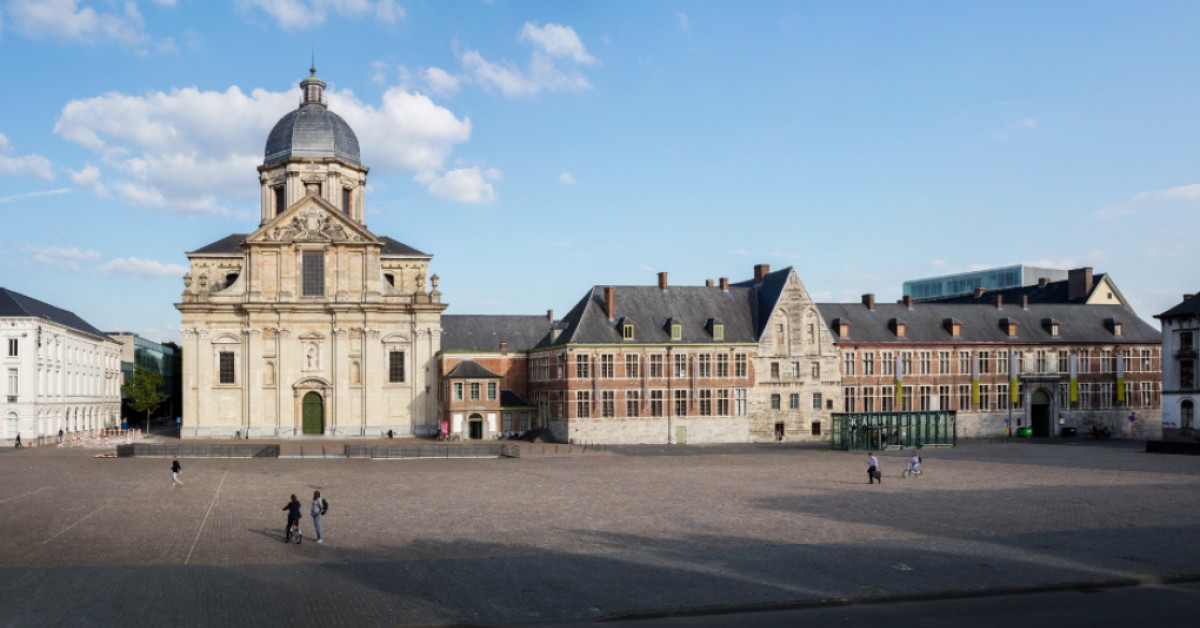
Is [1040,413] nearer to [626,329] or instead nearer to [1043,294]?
[1043,294]

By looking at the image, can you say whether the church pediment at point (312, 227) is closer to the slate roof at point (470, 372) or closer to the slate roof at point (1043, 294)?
the slate roof at point (470, 372)

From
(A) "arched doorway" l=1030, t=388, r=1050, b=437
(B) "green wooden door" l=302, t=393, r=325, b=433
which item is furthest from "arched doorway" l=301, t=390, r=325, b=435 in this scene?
(A) "arched doorway" l=1030, t=388, r=1050, b=437

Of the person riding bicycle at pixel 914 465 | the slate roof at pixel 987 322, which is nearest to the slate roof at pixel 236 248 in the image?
the slate roof at pixel 987 322

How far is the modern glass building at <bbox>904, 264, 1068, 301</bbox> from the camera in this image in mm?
129000

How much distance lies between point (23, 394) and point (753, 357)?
53.2 meters

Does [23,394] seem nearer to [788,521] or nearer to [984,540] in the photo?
[788,521]

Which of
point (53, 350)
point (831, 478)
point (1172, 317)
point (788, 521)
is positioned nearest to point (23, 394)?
point (53, 350)

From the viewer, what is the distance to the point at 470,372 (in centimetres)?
7725

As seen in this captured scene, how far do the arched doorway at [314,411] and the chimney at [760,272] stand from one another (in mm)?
35044

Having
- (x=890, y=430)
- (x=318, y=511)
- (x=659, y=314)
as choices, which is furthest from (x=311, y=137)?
(x=318, y=511)

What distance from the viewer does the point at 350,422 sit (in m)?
78.1

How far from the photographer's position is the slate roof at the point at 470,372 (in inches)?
3031

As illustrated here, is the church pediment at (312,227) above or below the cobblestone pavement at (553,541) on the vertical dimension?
above

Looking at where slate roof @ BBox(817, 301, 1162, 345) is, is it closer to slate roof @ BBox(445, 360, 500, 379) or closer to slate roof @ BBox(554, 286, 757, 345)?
slate roof @ BBox(554, 286, 757, 345)
